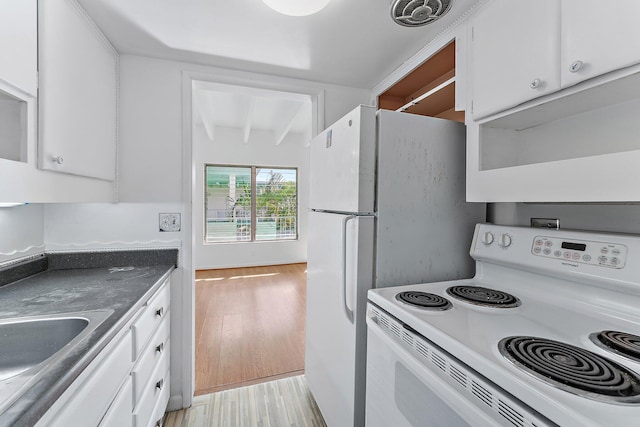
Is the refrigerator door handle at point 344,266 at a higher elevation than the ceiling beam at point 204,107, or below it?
below

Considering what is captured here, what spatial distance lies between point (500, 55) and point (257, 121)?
404cm

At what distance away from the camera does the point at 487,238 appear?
1.27 metres

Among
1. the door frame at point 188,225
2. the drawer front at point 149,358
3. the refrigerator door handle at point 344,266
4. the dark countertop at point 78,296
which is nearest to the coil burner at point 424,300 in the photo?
the refrigerator door handle at point 344,266

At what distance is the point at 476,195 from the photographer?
3.99ft

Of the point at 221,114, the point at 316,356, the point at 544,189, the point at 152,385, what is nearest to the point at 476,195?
the point at 544,189

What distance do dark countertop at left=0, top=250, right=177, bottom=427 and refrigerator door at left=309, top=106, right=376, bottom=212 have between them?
1.00 m

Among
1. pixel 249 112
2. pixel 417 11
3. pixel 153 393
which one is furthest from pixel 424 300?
pixel 249 112

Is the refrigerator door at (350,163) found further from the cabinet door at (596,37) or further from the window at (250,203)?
the window at (250,203)

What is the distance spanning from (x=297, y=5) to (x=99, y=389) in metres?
1.52

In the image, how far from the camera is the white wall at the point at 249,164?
199 inches

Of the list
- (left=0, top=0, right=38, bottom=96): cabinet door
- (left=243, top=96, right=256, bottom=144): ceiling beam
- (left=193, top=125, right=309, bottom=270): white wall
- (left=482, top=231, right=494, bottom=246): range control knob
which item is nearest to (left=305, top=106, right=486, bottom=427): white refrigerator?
(left=482, top=231, right=494, bottom=246): range control knob

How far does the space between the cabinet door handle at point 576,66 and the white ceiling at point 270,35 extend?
651 mm

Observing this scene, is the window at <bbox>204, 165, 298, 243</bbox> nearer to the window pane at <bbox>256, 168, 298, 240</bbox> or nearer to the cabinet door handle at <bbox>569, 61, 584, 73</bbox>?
the window pane at <bbox>256, 168, 298, 240</bbox>

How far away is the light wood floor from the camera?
2.11 meters
